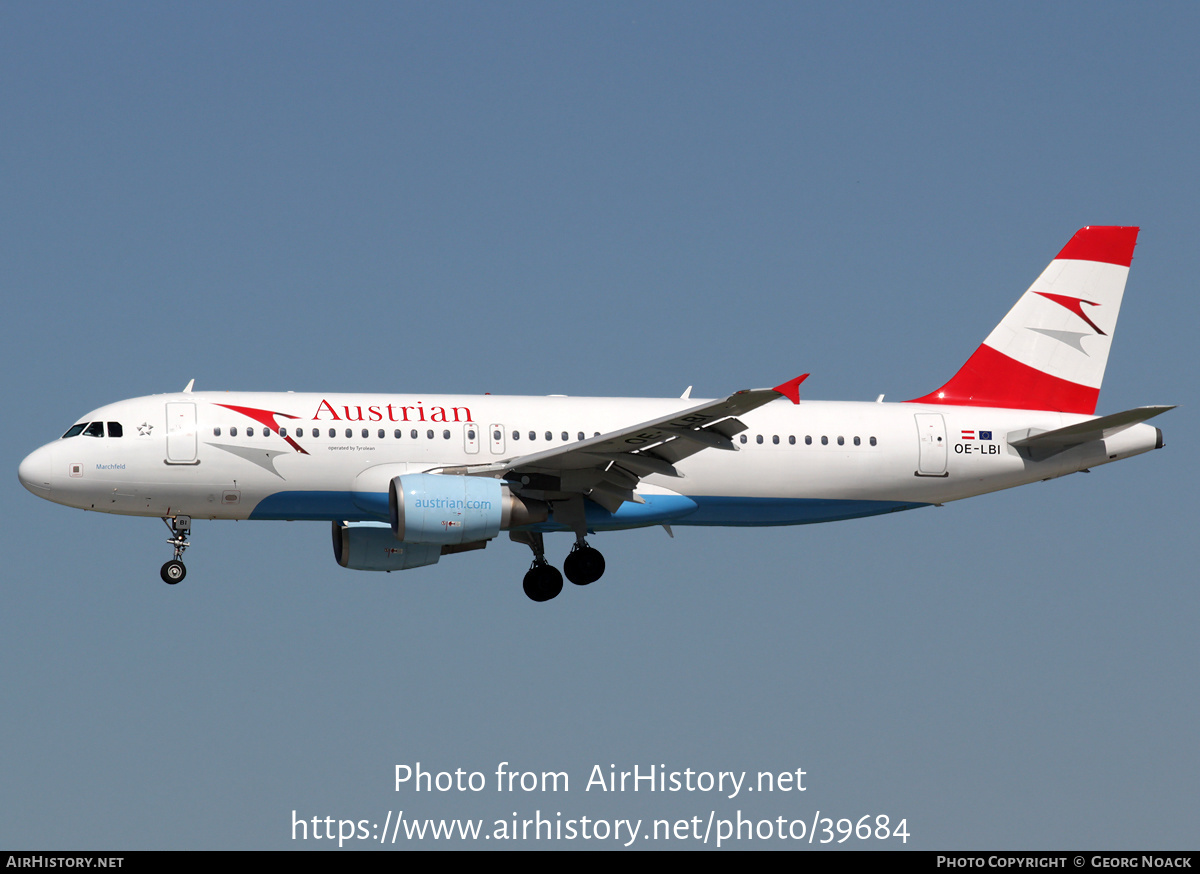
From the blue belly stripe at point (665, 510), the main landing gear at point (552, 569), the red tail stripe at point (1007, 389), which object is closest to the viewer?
the blue belly stripe at point (665, 510)

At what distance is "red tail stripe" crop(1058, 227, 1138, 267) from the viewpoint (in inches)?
1662

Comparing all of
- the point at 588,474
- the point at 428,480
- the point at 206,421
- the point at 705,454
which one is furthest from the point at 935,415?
the point at 206,421

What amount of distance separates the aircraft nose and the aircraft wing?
865 cm

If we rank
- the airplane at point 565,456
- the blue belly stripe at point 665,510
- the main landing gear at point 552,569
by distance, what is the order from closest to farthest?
the airplane at point 565,456, the blue belly stripe at point 665,510, the main landing gear at point 552,569

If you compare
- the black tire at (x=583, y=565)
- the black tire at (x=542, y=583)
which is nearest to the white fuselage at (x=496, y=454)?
the black tire at (x=583, y=565)

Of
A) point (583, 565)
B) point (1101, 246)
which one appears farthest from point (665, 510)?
point (1101, 246)

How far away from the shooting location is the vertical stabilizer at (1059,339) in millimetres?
40969

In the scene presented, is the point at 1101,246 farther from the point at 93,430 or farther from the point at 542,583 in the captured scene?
the point at 93,430

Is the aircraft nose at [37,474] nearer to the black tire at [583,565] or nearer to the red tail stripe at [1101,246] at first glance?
the black tire at [583,565]

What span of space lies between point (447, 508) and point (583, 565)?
4.57m

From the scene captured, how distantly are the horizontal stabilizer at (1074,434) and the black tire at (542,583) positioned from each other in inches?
455

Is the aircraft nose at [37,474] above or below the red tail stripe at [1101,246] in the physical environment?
below

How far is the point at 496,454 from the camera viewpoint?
36656mm

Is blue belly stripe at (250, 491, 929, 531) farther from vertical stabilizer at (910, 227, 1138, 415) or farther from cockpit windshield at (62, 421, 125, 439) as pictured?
vertical stabilizer at (910, 227, 1138, 415)
